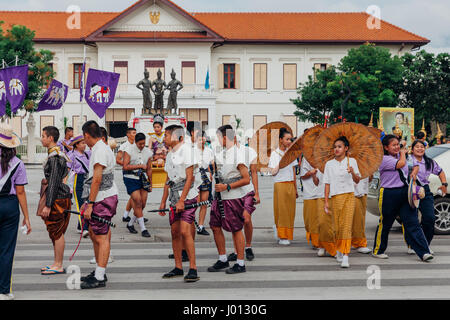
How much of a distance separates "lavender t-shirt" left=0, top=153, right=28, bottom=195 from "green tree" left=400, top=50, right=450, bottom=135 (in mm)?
32770

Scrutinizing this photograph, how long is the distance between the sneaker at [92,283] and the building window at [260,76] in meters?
42.5

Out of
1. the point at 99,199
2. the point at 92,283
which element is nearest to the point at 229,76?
the point at 99,199

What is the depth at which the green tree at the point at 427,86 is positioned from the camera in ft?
114

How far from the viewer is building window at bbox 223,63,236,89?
47969mm

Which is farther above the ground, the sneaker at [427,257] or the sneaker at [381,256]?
the sneaker at [427,257]

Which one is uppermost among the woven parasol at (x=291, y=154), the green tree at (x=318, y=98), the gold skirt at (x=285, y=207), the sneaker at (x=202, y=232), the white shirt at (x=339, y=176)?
the green tree at (x=318, y=98)

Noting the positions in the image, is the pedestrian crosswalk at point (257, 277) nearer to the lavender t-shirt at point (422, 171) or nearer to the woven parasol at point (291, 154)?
the lavender t-shirt at point (422, 171)

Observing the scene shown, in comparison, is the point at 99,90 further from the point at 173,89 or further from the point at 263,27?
the point at 263,27

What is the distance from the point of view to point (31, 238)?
395 inches

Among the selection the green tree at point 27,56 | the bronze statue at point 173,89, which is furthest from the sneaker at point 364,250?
the green tree at point 27,56

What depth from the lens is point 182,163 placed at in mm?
6984

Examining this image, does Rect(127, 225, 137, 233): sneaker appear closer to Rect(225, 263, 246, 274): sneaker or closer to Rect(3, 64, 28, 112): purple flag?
Rect(225, 263, 246, 274): sneaker

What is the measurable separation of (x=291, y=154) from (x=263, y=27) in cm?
4166

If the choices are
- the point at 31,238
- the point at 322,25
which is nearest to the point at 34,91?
the point at 322,25
